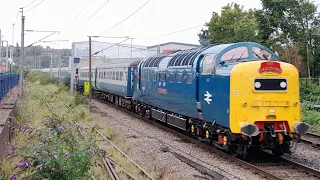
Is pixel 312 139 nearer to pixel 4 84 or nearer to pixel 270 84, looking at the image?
pixel 270 84

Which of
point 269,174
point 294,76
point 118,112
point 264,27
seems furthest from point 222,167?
point 264,27

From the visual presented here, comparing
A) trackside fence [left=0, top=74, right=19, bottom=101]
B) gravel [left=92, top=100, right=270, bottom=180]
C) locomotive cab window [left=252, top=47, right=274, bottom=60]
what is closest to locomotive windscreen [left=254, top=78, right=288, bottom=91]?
locomotive cab window [left=252, top=47, right=274, bottom=60]

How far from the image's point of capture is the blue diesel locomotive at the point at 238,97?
1052cm

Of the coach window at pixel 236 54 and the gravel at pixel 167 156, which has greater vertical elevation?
the coach window at pixel 236 54

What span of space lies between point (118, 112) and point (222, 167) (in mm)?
15744

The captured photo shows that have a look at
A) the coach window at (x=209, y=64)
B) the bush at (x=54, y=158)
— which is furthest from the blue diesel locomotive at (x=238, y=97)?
the bush at (x=54, y=158)

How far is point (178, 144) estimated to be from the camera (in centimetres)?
1447

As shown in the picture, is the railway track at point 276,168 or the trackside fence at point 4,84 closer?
the railway track at point 276,168

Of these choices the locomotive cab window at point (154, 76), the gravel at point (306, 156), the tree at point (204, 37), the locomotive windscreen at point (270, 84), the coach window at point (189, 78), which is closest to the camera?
the locomotive windscreen at point (270, 84)

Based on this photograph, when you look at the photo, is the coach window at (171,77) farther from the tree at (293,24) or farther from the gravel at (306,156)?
the tree at (293,24)

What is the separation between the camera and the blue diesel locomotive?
414 inches

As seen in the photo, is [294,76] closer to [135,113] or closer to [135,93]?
[135,93]

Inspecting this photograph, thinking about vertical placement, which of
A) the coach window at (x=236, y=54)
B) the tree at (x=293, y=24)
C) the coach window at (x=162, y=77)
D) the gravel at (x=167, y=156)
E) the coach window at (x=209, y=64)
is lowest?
the gravel at (x=167, y=156)

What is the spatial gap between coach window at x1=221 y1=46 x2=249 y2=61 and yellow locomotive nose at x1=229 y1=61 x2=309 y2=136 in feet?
3.97
